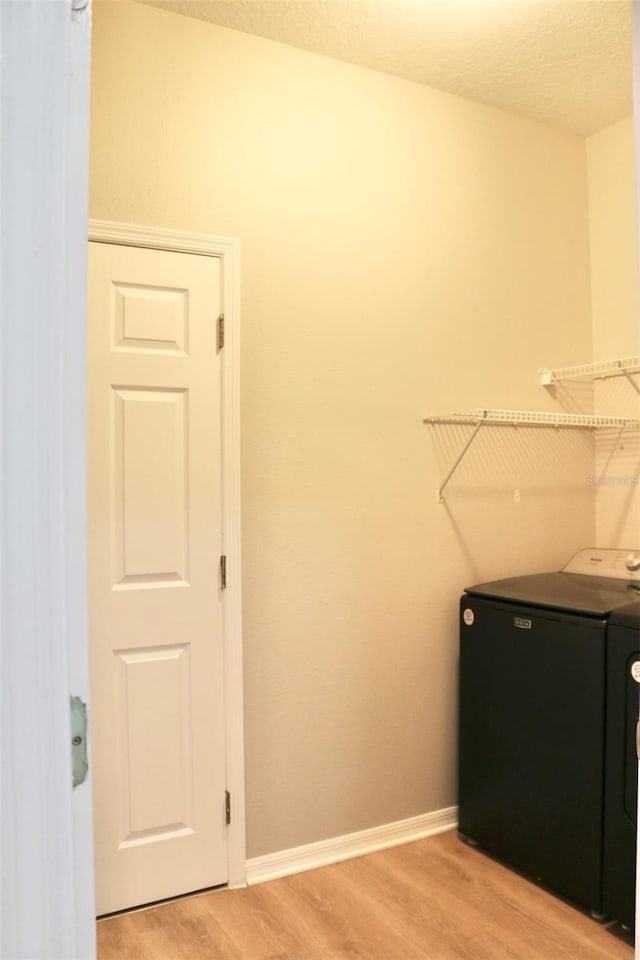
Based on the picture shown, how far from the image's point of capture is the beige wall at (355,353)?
2539mm

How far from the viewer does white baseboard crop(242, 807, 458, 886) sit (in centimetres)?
263

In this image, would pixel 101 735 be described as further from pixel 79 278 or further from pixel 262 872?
pixel 79 278

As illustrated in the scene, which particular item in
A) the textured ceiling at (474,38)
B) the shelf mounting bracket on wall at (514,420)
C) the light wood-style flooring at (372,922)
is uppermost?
the textured ceiling at (474,38)

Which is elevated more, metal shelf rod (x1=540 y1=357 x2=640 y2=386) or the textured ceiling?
the textured ceiling

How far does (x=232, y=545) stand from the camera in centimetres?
256

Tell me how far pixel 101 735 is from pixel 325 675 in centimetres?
79

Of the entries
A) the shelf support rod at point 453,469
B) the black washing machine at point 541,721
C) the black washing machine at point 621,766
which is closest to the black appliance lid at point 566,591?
the black washing machine at point 541,721

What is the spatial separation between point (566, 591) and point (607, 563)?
0.45 metres

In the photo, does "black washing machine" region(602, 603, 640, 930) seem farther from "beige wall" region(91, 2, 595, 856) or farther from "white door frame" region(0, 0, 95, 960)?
"white door frame" region(0, 0, 95, 960)

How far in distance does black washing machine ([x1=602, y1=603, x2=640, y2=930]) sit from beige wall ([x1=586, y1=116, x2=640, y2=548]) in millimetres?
968

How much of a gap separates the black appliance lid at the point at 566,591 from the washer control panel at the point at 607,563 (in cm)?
6

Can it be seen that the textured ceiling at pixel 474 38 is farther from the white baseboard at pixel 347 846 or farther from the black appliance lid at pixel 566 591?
the white baseboard at pixel 347 846

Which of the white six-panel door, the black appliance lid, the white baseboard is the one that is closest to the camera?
the white six-panel door


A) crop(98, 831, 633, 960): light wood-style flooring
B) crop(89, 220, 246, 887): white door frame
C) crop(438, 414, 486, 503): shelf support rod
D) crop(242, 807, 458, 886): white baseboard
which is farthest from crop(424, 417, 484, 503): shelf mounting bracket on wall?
crop(98, 831, 633, 960): light wood-style flooring
